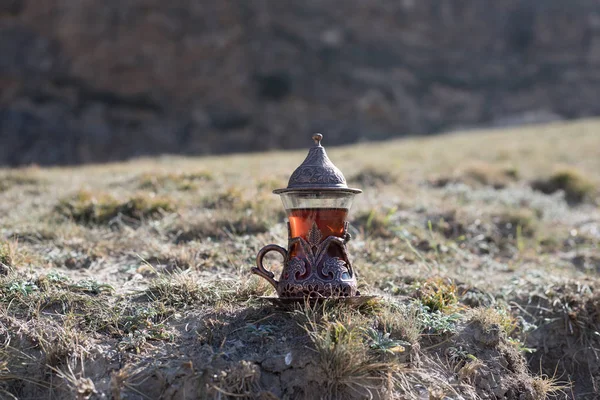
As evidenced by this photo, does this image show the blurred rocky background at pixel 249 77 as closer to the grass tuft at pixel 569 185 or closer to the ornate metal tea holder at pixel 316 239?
the grass tuft at pixel 569 185

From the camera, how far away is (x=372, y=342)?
3.30 m

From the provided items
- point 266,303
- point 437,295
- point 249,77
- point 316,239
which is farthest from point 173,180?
point 249,77

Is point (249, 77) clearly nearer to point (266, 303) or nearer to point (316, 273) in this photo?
point (266, 303)

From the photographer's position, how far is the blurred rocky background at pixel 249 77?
23875 mm

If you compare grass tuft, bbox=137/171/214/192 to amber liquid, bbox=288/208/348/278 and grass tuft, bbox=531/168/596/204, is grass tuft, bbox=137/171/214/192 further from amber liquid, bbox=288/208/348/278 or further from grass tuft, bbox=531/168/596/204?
grass tuft, bbox=531/168/596/204

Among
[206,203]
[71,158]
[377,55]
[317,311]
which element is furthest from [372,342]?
[377,55]

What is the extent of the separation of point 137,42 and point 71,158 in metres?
5.88

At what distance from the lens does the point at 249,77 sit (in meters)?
26.2

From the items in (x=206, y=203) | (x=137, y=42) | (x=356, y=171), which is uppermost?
(x=137, y=42)

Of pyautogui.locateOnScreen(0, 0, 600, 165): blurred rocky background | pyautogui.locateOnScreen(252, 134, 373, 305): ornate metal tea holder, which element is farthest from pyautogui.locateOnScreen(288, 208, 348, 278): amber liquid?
pyautogui.locateOnScreen(0, 0, 600, 165): blurred rocky background

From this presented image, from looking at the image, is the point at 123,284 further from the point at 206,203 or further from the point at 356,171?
the point at 356,171

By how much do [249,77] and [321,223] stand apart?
23.4 m

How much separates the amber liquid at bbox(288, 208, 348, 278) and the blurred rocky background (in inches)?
767

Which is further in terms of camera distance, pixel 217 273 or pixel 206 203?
pixel 206 203
